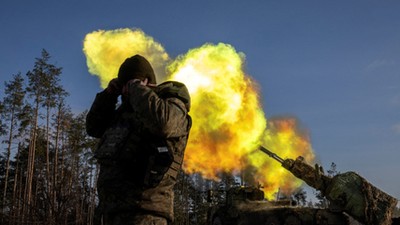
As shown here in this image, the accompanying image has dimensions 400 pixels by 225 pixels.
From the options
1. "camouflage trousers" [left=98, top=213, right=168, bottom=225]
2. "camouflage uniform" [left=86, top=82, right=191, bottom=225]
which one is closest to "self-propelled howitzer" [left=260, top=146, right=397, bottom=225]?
"camouflage uniform" [left=86, top=82, right=191, bottom=225]

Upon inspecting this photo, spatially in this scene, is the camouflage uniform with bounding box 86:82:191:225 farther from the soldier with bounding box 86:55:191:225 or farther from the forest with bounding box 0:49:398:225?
the forest with bounding box 0:49:398:225

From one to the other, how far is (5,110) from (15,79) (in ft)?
12.5

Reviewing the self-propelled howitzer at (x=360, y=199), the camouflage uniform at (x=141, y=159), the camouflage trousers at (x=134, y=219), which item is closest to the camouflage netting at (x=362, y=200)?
the self-propelled howitzer at (x=360, y=199)

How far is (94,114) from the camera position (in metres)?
4.44

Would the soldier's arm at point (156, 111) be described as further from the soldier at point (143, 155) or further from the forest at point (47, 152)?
the forest at point (47, 152)

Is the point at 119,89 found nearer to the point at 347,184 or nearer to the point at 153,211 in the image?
the point at 153,211

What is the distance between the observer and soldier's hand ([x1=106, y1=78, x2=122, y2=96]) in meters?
4.29

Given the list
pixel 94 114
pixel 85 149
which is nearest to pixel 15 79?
pixel 85 149

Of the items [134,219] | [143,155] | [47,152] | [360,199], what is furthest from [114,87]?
[47,152]

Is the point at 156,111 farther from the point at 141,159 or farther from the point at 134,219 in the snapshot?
the point at 134,219

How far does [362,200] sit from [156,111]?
15321 millimetres

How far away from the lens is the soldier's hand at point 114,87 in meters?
4.29

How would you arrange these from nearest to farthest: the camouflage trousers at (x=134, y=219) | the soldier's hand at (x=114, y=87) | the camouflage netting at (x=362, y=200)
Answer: the camouflage trousers at (x=134, y=219)
the soldier's hand at (x=114, y=87)
the camouflage netting at (x=362, y=200)

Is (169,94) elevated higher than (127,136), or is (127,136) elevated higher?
(169,94)
